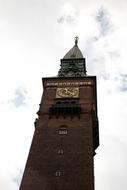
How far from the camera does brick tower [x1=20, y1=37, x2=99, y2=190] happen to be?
113 feet

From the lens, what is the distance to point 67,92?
44.4 metres

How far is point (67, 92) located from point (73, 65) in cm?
837

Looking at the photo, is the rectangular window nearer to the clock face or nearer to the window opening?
the window opening

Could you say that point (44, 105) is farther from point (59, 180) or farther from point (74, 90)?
point (59, 180)

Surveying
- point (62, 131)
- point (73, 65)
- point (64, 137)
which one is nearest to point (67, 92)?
point (62, 131)

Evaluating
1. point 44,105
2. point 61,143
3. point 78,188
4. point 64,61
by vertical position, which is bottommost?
point 78,188

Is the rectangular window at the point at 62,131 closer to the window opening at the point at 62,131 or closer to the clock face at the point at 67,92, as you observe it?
the window opening at the point at 62,131

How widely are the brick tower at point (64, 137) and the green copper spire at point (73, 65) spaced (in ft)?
2.22

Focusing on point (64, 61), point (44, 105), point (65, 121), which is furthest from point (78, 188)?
point (64, 61)

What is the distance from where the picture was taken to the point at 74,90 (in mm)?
44750

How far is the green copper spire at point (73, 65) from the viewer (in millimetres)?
49675

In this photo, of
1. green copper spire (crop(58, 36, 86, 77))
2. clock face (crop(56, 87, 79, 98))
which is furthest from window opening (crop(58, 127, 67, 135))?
green copper spire (crop(58, 36, 86, 77))

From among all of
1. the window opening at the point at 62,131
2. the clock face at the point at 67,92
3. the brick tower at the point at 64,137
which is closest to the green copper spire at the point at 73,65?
the brick tower at the point at 64,137

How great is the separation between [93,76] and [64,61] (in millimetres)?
7895
